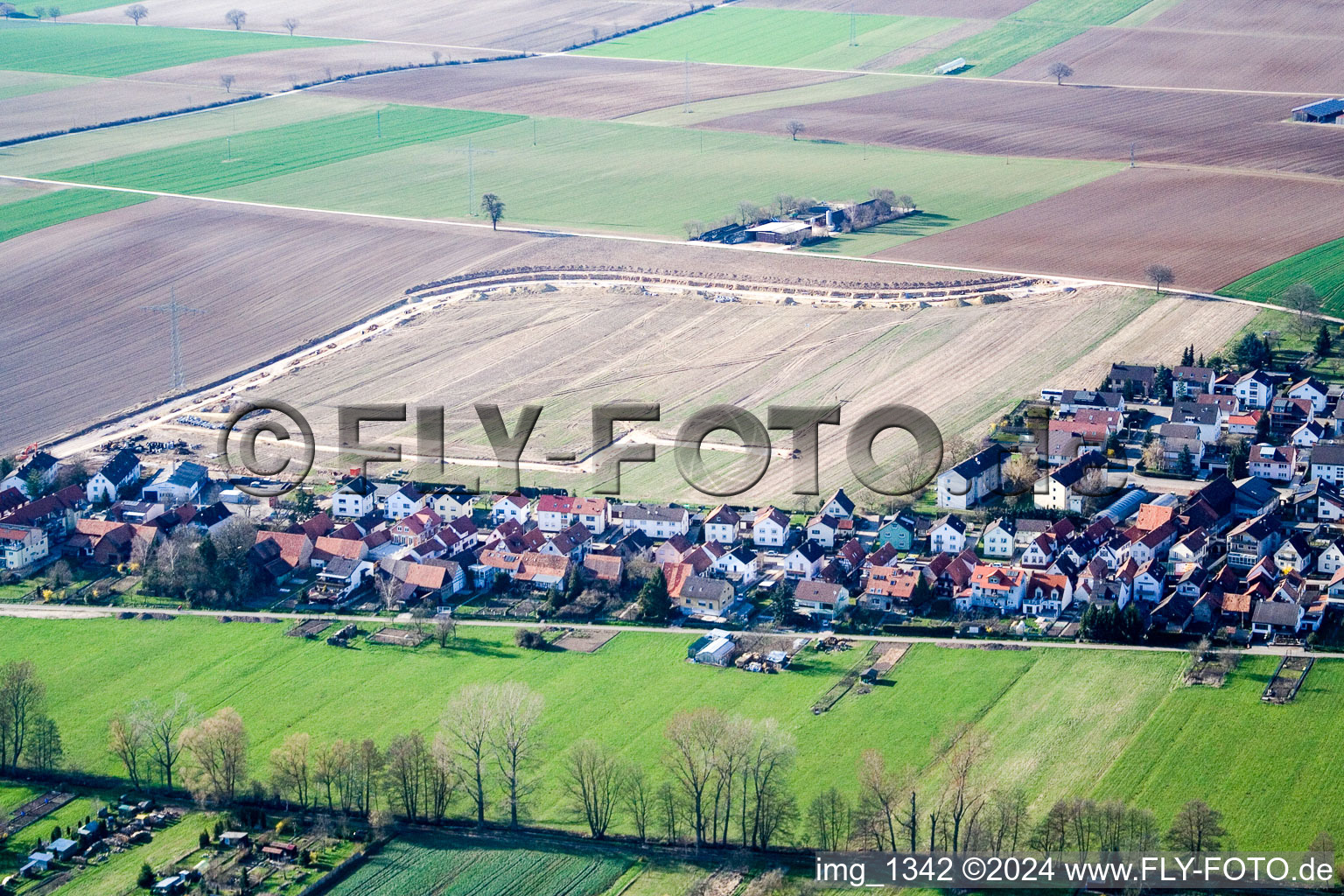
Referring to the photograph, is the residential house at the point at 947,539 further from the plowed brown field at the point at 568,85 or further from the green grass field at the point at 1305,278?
the plowed brown field at the point at 568,85

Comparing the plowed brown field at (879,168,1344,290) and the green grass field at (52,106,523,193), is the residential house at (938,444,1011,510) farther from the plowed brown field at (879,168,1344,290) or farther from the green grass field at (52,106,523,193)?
the green grass field at (52,106,523,193)

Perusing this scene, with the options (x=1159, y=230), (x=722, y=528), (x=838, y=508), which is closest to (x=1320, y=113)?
→ (x=1159, y=230)

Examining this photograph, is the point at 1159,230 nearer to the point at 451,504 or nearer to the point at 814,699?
the point at 451,504

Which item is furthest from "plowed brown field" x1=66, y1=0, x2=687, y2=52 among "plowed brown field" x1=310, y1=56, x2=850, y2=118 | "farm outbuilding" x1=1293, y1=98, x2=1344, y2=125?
"farm outbuilding" x1=1293, y1=98, x2=1344, y2=125

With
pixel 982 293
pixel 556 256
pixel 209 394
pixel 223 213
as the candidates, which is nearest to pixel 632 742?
pixel 209 394

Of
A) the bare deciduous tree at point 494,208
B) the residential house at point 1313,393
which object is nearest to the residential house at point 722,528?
the residential house at point 1313,393

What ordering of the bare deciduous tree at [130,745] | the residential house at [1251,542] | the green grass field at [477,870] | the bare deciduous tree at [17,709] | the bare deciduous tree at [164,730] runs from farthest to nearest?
the residential house at [1251,542] < the bare deciduous tree at [17,709] < the bare deciduous tree at [164,730] < the bare deciduous tree at [130,745] < the green grass field at [477,870]

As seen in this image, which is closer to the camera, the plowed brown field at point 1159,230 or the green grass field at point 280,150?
the plowed brown field at point 1159,230
